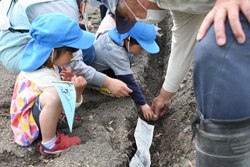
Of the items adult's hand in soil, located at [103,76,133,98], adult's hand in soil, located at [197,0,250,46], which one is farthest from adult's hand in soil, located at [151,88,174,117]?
→ adult's hand in soil, located at [197,0,250,46]

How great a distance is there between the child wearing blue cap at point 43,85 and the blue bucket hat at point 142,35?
59cm

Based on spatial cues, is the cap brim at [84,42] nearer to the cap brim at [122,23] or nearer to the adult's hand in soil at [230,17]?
the cap brim at [122,23]

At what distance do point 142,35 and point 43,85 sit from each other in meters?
1.07

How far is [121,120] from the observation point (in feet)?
6.26

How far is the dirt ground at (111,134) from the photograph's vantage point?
1.48 metres

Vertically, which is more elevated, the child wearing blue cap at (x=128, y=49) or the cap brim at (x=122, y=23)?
the cap brim at (x=122, y=23)

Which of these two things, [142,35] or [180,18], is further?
[142,35]

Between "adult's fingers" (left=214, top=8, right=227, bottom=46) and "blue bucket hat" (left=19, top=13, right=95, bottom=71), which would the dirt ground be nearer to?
"blue bucket hat" (left=19, top=13, right=95, bottom=71)

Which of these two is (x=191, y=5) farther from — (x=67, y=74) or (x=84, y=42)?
(x=67, y=74)

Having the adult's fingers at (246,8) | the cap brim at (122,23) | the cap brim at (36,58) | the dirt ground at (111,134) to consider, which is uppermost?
the adult's fingers at (246,8)

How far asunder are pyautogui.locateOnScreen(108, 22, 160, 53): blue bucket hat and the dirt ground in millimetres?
495

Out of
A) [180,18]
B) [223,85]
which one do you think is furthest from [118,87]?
[223,85]

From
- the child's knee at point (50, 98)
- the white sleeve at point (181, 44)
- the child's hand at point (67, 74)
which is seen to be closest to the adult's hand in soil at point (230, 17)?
the white sleeve at point (181, 44)

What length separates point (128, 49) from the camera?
2.22 metres
